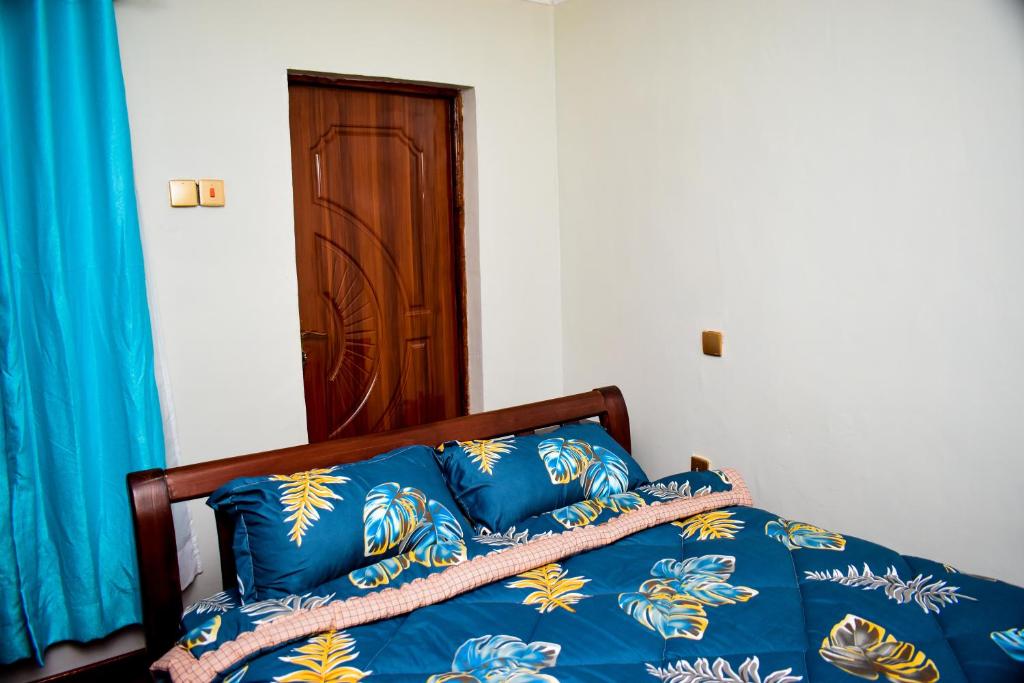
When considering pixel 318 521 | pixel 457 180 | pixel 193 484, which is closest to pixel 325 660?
pixel 318 521

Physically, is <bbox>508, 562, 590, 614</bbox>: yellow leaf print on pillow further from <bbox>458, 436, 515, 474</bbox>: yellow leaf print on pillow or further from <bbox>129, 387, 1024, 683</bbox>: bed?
<bbox>458, 436, 515, 474</bbox>: yellow leaf print on pillow

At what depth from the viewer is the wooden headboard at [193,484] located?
1.83 metres

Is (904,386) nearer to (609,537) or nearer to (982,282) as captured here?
(982,282)

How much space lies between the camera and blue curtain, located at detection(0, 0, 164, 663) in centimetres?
226

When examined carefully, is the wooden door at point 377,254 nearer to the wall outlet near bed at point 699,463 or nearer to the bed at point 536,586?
the bed at point 536,586

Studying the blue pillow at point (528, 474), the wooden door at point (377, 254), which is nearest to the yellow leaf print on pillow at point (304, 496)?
the blue pillow at point (528, 474)

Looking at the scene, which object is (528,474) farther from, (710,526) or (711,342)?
(711,342)

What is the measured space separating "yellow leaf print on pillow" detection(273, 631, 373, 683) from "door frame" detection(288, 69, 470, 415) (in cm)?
192

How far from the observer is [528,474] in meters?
2.21

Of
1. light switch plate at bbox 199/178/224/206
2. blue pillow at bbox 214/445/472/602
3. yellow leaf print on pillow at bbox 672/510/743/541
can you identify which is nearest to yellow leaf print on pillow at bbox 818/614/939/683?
yellow leaf print on pillow at bbox 672/510/743/541

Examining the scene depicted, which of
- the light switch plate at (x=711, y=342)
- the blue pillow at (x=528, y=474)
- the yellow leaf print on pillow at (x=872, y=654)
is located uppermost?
the light switch plate at (x=711, y=342)

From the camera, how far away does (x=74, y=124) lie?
91.1 inches

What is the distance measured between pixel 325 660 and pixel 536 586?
0.53m

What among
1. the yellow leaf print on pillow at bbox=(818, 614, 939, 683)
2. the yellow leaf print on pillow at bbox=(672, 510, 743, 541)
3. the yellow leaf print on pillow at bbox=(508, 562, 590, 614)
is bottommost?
the yellow leaf print on pillow at bbox=(508, 562, 590, 614)
